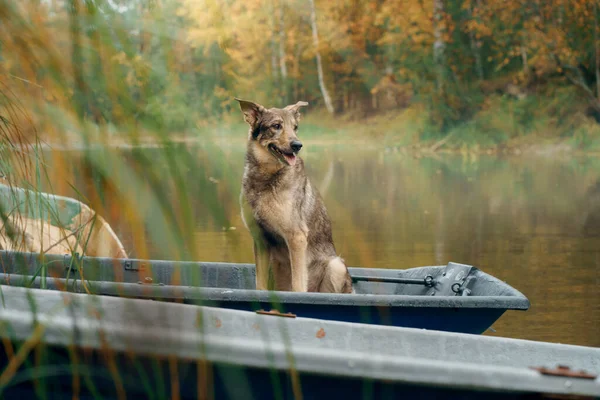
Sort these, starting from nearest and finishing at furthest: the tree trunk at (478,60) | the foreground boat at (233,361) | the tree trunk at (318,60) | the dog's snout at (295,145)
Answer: the foreground boat at (233,361) → the dog's snout at (295,145) → the tree trunk at (478,60) → the tree trunk at (318,60)

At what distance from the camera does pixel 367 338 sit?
9.21 feet

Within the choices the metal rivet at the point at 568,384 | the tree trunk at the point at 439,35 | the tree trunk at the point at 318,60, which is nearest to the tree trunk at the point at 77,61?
the metal rivet at the point at 568,384

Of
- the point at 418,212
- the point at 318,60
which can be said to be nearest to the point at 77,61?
the point at 418,212

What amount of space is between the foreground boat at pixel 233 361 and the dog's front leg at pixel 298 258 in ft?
9.27

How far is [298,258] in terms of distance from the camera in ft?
18.7

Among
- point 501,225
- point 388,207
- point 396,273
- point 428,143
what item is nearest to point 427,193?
point 388,207

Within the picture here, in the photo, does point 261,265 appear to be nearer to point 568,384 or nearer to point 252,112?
point 252,112

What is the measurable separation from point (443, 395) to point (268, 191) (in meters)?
3.40

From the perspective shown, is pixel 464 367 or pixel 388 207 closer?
pixel 464 367

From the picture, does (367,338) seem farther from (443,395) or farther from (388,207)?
(388,207)

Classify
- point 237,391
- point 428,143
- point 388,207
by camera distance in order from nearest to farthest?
point 237,391 < point 388,207 < point 428,143

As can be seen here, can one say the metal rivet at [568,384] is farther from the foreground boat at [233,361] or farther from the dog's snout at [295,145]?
the dog's snout at [295,145]

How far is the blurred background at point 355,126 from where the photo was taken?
5.70ft

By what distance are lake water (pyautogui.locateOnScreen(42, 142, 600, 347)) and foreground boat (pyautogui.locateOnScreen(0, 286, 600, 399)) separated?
0.24 m
